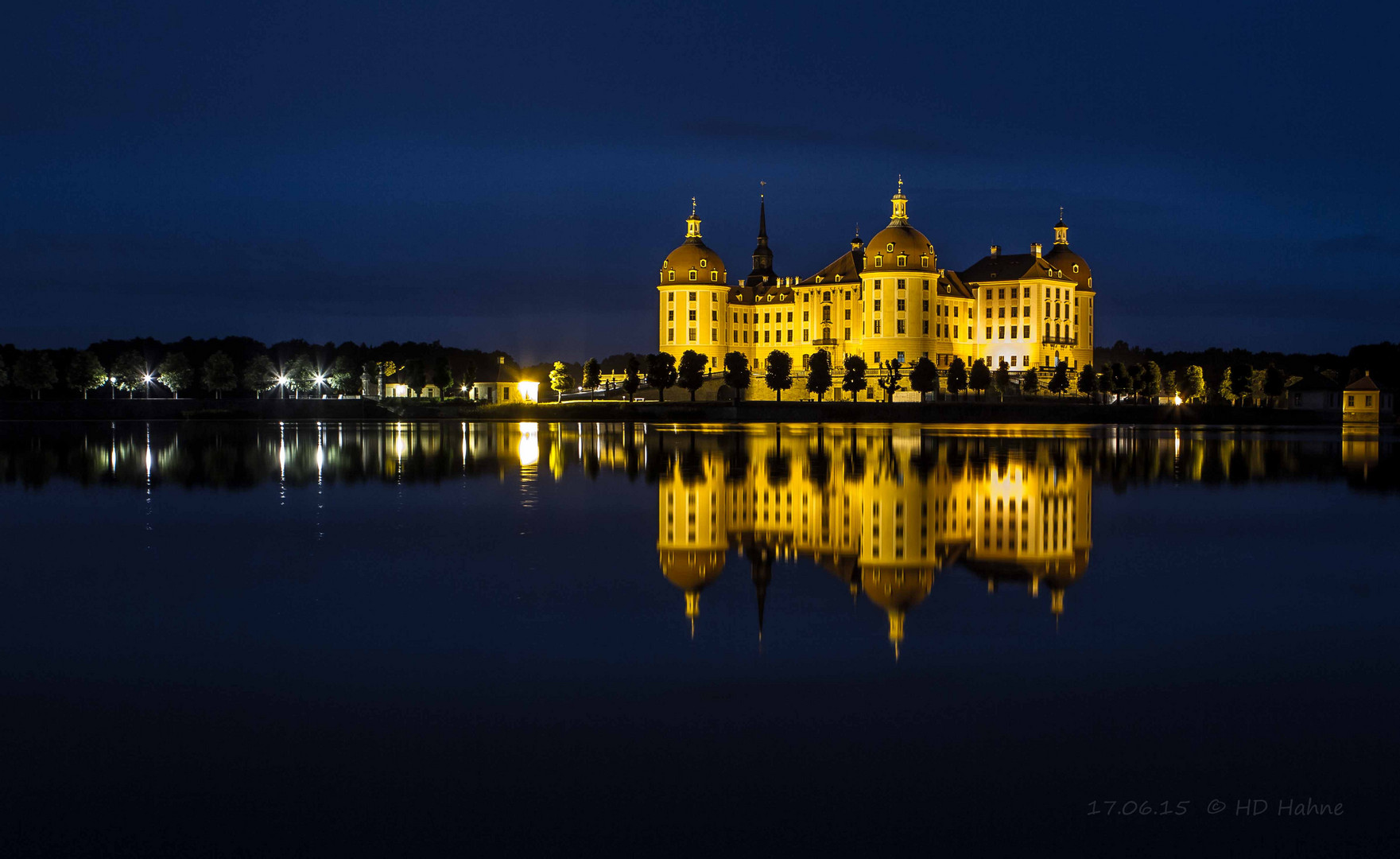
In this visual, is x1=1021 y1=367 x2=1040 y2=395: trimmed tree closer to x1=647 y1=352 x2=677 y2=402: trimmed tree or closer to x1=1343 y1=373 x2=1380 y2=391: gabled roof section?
x1=1343 y1=373 x2=1380 y2=391: gabled roof section

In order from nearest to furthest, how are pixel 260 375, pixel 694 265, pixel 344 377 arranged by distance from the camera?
pixel 694 265, pixel 260 375, pixel 344 377

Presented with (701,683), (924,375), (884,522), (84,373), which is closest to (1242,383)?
(924,375)

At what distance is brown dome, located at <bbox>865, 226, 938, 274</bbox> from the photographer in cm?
9431

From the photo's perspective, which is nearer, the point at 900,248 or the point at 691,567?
the point at 691,567

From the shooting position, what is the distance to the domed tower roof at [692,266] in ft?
342

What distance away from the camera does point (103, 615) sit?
10445 mm

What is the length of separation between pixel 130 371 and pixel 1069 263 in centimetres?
8524

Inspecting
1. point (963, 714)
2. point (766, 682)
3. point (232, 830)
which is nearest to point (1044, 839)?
point (963, 714)

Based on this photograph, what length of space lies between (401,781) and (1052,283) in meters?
96.3

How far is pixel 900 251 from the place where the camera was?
94.5 metres

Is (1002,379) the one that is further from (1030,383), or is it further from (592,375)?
(592,375)

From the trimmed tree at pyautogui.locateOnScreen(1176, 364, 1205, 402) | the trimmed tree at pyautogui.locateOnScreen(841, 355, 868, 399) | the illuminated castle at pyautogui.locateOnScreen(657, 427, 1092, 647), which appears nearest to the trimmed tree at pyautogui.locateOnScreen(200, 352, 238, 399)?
the trimmed tree at pyautogui.locateOnScreen(841, 355, 868, 399)

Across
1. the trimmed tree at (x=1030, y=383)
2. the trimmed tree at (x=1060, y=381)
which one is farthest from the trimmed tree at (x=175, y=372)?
the trimmed tree at (x=1060, y=381)

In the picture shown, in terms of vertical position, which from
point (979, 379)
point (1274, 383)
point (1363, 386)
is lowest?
point (1363, 386)
